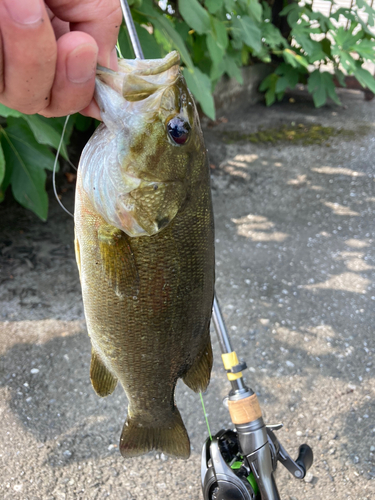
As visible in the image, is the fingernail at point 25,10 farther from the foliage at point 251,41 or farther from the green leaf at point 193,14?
the green leaf at point 193,14

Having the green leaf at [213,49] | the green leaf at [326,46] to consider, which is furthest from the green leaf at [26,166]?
the green leaf at [326,46]

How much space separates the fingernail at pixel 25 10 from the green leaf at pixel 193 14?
258 centimetres

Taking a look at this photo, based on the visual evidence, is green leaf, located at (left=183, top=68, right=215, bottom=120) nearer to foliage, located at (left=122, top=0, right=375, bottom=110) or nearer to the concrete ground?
foliage, located at (left=122, top=0, right=375, bottom=110)

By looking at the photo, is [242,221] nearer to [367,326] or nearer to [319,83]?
[367,326]

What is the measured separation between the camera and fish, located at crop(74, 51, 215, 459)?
1.09 meters

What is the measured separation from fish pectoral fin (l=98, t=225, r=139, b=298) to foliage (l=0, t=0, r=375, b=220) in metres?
1.23

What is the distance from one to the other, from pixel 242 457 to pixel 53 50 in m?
1.62

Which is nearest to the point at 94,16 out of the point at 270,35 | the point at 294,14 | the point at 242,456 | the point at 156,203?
the point at 156,203

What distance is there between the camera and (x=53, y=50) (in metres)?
0.79

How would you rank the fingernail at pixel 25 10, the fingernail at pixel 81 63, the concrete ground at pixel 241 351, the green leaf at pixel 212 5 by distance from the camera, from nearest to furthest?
the fingernail at pixel 25 10, the fingernail at pixel 81 63, the concrete ground at pixel 241 351, the green leaf at pixel 212 5

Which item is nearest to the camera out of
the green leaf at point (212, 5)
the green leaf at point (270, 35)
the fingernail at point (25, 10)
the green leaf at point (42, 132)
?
the fingernail at point (25, 10)

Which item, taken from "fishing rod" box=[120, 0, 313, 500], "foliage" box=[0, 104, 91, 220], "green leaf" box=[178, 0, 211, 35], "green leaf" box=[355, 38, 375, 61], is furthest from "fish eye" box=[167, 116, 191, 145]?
"green leaf" box=[355, 38, 375, 61]

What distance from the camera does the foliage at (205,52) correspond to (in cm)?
289

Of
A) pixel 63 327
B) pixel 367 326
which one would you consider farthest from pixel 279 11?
pixel 63 327
